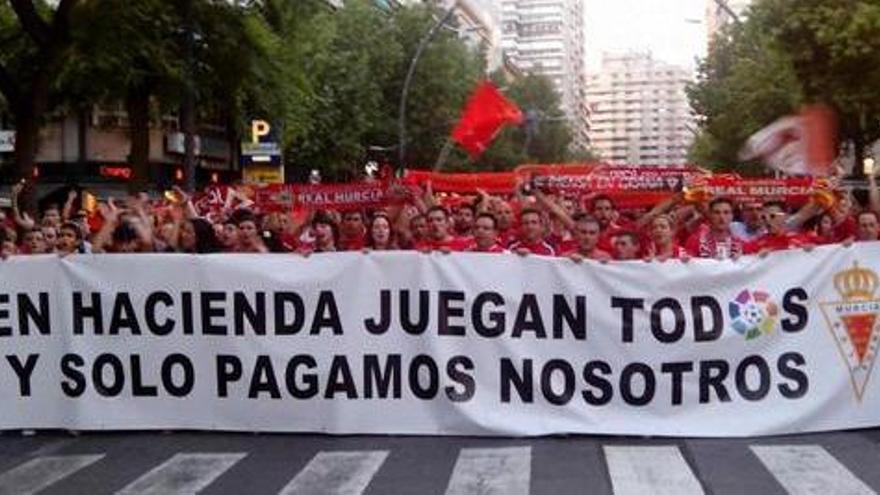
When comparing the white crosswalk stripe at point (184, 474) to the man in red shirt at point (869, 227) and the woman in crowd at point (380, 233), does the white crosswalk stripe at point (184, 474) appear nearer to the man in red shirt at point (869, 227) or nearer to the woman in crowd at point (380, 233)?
the woman in crowd at point (380, 233)

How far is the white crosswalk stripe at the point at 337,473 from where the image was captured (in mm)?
7586

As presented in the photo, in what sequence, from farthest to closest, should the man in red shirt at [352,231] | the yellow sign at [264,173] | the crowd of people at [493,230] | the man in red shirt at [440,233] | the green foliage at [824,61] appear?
the yellow sign at [264,173] < the green foliage at [824,61] < the man in red shirt at [352,231] < the man in red shirt at [440,233] < the crowd of people at [493,230]

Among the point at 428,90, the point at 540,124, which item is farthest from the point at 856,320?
the point at 540,124

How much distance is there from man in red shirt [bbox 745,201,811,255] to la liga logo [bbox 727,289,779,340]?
12.3 inches

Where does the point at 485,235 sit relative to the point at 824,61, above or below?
below

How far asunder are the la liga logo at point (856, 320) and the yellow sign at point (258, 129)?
867 inches

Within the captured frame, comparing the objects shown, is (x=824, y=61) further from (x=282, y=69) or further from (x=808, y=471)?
(x=808, y=471)

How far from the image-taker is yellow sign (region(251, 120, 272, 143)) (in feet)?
100

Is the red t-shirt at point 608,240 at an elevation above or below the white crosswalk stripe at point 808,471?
above

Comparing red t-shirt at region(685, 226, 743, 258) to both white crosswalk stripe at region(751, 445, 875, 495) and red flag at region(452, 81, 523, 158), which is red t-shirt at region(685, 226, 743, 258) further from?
red flag at region(452, 81, 523, 158)

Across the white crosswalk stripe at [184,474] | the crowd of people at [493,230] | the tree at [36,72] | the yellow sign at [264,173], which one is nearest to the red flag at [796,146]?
the crowd of people at [493,230]

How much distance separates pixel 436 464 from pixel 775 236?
3.82 m

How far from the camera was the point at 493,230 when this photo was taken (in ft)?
33.1

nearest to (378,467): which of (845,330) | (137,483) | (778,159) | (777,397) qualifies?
(137,483)
